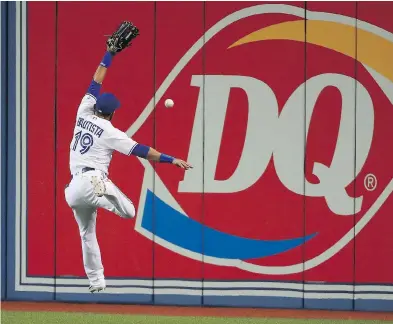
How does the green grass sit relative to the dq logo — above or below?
below

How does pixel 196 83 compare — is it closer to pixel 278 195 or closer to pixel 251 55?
pixel 251 55

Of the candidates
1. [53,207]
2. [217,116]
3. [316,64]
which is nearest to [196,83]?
[217,116]

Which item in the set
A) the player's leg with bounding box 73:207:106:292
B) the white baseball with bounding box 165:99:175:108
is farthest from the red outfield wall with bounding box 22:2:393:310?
the player's leg with bounding box 73:207:106:292

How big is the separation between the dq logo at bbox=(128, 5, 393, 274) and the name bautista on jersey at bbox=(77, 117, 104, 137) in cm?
188

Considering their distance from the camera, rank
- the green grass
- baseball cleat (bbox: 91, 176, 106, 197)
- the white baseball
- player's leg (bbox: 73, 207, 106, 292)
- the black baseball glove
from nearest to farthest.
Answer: baseball cleat (bbox: 91, 176, 106, 197), the black baseball glove, player's leg (bbox: 73, 207, 106, 292), the white baseball, the green grass

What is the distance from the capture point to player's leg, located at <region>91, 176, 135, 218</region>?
11398mm

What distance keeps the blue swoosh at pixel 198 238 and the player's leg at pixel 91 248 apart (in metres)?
1.69

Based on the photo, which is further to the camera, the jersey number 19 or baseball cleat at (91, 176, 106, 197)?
the jersey number 19

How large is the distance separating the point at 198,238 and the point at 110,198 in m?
2.34

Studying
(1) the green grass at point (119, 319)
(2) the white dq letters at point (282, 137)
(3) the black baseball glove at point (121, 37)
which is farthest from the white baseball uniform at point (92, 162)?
(2) the white dq letters at point (282, 137)

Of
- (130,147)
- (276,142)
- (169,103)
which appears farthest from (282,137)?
(130,147)

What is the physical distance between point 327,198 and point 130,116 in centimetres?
255

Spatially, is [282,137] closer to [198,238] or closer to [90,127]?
[198,238]

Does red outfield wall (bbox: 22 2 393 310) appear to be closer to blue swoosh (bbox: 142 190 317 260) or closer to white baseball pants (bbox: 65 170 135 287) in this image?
blue swoosh (bbox: 142 190 317 260)
